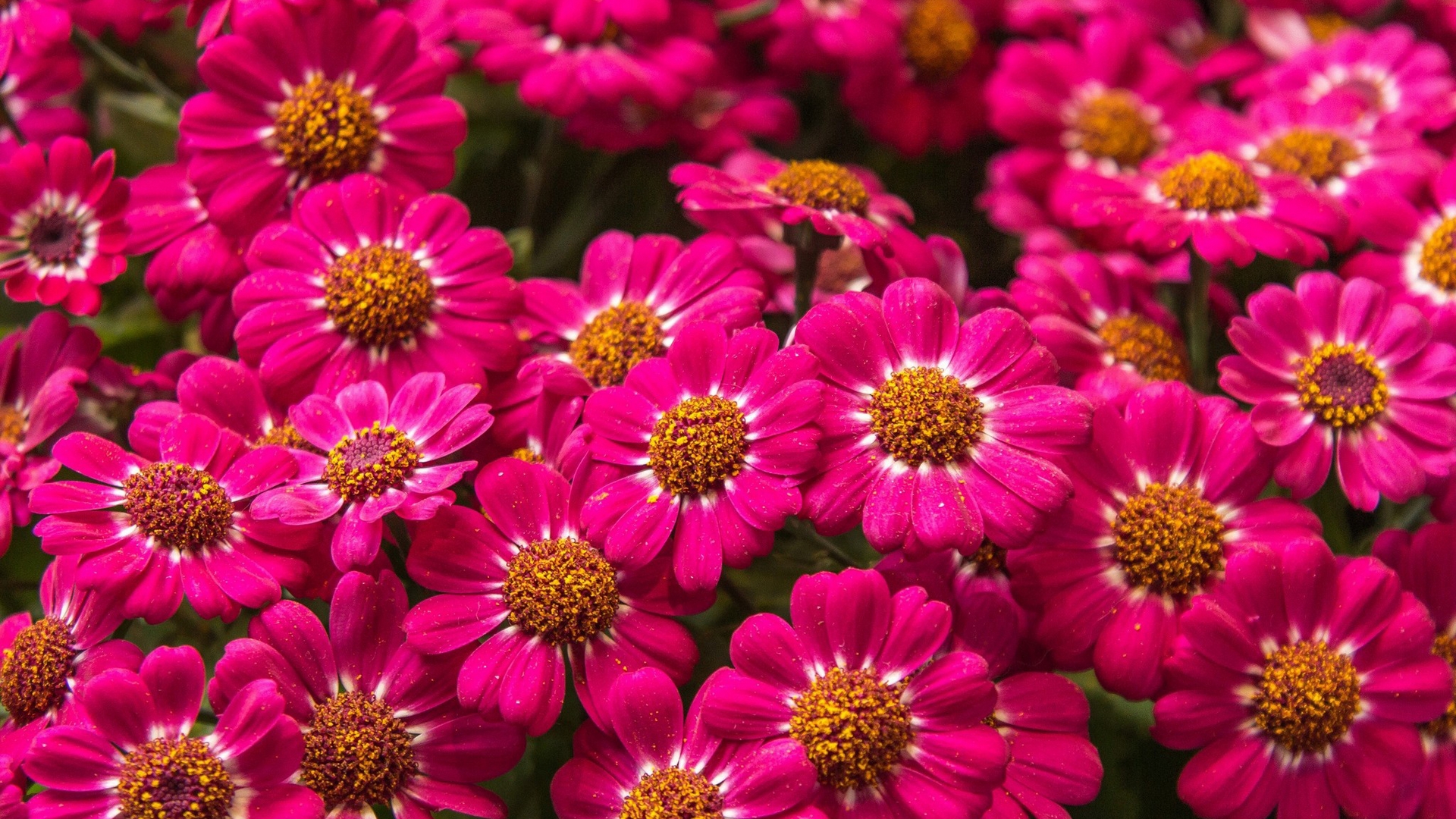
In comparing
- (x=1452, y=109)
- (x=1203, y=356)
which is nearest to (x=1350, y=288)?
(x=1203, y=356)

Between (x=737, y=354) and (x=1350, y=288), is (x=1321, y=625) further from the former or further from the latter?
(x=737, y=354)

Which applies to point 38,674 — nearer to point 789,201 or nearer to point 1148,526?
point 789,201

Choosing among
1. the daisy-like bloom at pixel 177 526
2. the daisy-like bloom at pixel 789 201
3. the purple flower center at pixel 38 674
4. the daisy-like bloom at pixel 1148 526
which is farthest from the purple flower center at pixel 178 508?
the daisy-like bloom at pixel 1148 526

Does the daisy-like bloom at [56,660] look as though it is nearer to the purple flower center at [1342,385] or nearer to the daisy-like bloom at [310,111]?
the daisy-like bloom at [310,111]

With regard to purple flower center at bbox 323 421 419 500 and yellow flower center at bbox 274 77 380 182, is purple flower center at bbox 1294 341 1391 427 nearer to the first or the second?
purple flower center at bbox 323 421 419 500

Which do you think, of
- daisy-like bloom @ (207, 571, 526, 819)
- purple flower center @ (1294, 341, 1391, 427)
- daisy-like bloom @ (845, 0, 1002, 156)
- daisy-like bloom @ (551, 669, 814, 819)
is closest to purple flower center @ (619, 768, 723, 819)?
daisy-like bloom @ (551, 669, 814, 819)
